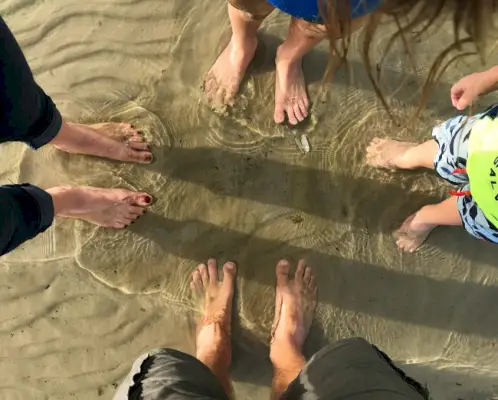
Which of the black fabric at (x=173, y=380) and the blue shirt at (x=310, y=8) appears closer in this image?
the blue shirt at (x=310, y=8)

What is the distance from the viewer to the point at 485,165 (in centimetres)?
144

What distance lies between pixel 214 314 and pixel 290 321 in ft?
1.10

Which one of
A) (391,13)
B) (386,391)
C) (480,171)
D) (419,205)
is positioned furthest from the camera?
(419,205)

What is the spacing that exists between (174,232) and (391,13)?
1.46 m

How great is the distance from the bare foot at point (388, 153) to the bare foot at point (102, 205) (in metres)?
1.01

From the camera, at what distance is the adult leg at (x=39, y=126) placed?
4.65 ft

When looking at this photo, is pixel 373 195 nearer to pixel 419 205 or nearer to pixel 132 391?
pixel 419 205

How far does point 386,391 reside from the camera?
1.62 meters

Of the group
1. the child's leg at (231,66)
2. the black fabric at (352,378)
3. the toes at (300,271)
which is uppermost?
the child's leg at (231,66)

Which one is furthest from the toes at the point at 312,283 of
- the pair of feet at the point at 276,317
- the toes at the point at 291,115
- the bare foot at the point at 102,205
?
the bare foot at the point at 102,205

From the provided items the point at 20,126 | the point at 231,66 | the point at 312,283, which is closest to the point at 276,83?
the point at 231,66

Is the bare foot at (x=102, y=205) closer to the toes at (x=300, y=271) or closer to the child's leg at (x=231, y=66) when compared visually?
the child's leg at (x=231, y=66)

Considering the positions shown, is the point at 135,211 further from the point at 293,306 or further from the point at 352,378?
the point at 352,378

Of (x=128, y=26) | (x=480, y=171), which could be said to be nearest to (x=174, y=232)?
(x=128, y=26)
